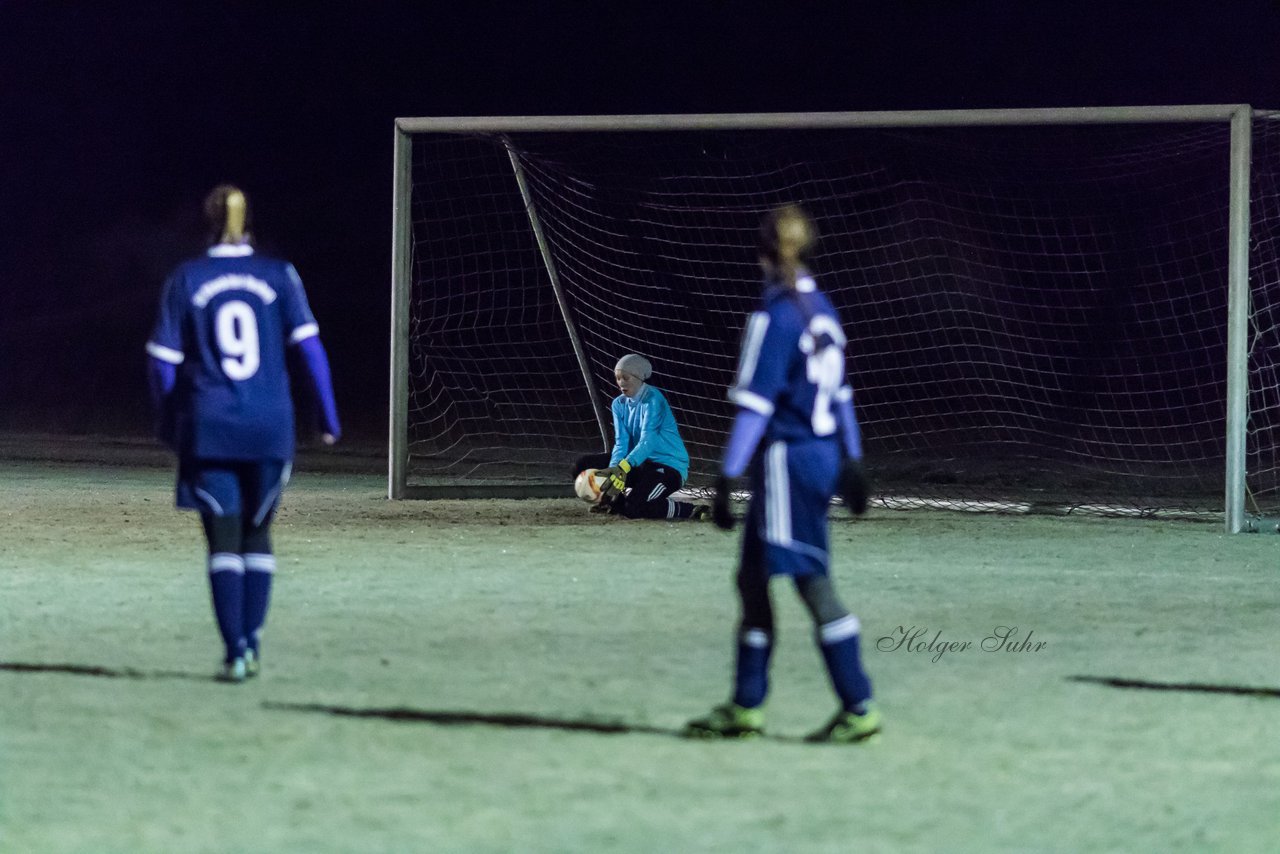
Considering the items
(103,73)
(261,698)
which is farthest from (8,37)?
(261,698)

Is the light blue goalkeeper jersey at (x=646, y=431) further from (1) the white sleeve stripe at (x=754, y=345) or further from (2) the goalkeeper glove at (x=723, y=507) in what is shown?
(1) the white sleeve stripe at (x=754, y=345)

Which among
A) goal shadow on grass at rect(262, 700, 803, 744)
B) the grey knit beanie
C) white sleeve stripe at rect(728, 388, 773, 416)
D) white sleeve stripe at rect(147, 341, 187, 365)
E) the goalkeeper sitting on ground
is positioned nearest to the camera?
white sleeve stripe at rect(728, 388, 773, 416)

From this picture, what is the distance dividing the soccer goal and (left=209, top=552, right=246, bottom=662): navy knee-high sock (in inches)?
333

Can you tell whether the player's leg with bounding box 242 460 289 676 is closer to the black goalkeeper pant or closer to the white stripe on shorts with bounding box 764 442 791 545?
the white stripe on shorts with bounding box 764 442 791 545

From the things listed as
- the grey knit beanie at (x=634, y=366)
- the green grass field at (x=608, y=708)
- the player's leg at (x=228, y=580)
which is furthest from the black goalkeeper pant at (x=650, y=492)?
the player's leg at (x=228, y=580)

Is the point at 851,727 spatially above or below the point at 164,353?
below

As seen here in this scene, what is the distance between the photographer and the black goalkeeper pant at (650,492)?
45.6ft

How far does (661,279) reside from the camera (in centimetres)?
2716

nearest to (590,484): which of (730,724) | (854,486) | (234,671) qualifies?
(234,671)

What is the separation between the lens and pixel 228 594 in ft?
22.1

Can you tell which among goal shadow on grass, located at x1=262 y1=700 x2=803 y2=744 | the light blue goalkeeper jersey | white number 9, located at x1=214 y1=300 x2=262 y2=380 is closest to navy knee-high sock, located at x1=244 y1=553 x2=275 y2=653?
goal shadow on grass, located at x1=262 y1=700 x2=803 y2=744

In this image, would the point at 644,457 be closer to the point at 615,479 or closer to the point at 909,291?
the point at 615,479

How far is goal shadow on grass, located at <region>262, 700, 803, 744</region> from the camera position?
5895mm

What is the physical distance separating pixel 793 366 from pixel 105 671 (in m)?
3.00
